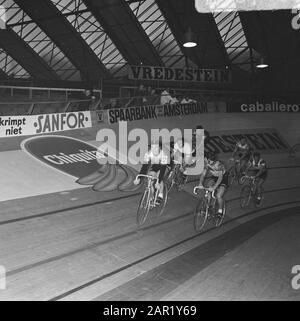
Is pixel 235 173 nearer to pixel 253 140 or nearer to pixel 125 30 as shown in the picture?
pixel 253 140

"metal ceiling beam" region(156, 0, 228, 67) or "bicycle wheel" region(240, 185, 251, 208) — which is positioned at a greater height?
"metal ceiling beam" region(156, 0, 228, 67)

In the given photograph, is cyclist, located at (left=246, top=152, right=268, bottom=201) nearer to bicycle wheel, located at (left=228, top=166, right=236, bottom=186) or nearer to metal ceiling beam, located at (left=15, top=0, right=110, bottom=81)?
bicycle wheel, located at (left=228, top=166, right=236, bottom=186)

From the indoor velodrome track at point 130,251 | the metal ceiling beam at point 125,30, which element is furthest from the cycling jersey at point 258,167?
the metal ceiling beam at point 125,30

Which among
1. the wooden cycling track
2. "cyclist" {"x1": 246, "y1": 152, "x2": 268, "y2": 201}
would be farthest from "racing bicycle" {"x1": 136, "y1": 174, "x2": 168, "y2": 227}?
"cyclist" {"x1": 246, "y1": 152, "x2": 268, "y2": 201}

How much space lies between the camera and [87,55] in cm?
A: 2931

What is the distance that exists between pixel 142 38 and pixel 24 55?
10.9 m

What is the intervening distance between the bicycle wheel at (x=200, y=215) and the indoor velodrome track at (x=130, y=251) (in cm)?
18

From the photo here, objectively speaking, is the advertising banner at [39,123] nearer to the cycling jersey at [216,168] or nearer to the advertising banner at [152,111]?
the advertising banner at [152,111]

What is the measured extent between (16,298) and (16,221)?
2791 millimetres

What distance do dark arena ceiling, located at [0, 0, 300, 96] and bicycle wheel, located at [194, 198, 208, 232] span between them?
55.4ft

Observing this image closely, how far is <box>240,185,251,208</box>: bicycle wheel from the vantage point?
11.5 m

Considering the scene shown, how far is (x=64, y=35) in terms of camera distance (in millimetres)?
27391
